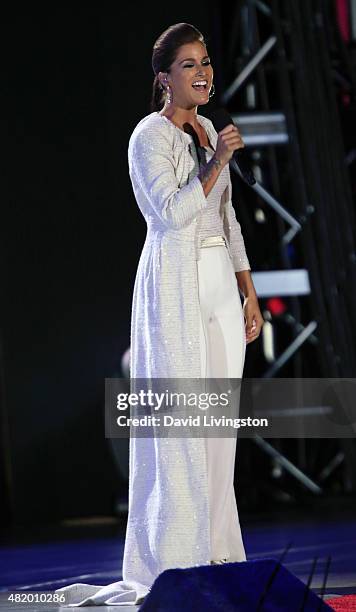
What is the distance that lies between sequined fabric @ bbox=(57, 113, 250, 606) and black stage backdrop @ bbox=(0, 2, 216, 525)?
2.67 metres

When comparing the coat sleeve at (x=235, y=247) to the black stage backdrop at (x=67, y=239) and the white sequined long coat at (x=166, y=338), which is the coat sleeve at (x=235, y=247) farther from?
the black stage backdrop at (x=67, y=239)

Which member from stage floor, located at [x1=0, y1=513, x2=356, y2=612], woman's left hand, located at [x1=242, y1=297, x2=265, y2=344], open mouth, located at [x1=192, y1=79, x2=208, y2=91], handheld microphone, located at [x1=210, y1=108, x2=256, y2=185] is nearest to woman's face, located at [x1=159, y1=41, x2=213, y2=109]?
open mouth, located at [x1=192, y1=79, x2=208, y2=91]

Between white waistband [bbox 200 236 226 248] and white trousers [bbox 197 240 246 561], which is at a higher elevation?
white waistband [bbox 200 236 226 248]

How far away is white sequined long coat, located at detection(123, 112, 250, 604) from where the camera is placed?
9.43 feet

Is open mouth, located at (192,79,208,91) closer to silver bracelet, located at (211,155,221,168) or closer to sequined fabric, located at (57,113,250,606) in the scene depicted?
sequined fabric, located at (57,113,250,606)

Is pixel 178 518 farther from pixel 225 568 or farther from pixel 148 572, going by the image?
pixel 225 568

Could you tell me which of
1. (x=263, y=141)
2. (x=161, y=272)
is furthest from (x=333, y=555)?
(x=263, y=141)

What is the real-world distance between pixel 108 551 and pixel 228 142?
2145 mm

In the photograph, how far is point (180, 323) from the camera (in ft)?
9.57

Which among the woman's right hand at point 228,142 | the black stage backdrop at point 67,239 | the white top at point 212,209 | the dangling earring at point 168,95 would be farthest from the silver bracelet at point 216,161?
the black stage backdrop at point 67,239

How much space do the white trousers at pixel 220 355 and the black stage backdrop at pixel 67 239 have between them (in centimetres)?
268

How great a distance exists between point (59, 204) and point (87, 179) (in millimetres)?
179

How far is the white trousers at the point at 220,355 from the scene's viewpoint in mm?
2967

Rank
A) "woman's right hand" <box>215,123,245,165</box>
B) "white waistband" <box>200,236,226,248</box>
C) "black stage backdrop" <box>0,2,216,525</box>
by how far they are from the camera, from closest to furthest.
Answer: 1. "woman's right hand" <box>215,123,245,165</box>
2. "white waistband" <box>200,236,226,248</box>
3. "black stage backdrop" <box>0,2,216,525</box>
